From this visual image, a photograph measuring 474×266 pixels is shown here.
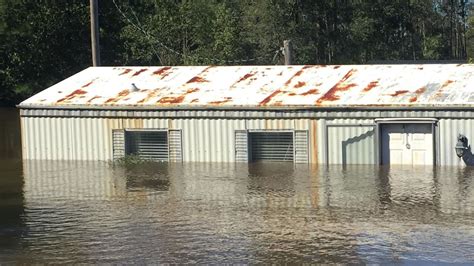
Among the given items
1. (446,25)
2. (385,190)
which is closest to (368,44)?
(446,25)

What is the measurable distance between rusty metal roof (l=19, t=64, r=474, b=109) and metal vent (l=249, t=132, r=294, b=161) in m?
1.17

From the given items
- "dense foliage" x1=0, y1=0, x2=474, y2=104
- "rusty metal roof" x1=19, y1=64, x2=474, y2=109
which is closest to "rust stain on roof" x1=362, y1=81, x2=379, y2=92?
"rusty metal roof" x1=19, y1=64, x2=474, y2=109

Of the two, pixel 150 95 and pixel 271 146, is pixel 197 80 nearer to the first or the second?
pixel 150 95

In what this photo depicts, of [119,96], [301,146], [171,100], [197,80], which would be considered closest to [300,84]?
[301,146]

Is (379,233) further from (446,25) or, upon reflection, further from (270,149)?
(446,25)

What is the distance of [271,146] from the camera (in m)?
28.3

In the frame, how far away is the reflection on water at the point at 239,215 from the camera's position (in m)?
15.2

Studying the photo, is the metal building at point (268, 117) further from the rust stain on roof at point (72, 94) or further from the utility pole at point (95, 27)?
the utility pole at point (95, 27)

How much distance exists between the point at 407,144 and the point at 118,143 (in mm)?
10227

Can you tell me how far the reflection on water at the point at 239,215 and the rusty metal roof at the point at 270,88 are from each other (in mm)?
2315

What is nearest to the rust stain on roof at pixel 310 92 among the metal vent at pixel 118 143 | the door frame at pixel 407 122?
the door frame at pixel 407 122

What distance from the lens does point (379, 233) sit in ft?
54.2

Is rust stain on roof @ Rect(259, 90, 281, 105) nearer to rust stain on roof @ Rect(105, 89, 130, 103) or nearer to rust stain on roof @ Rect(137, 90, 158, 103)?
rust stain on roof @ Rect(137, 90, 158, 103)

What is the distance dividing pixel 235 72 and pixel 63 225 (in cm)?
A: 1533
